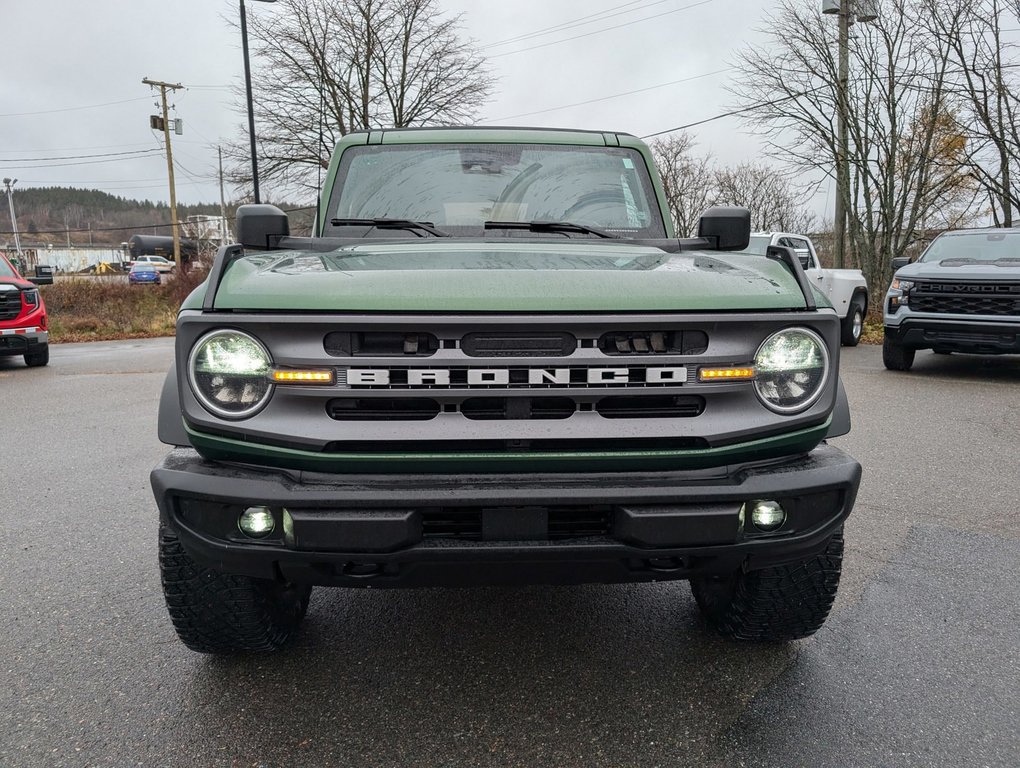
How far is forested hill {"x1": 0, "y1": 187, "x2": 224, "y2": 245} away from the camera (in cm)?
9169

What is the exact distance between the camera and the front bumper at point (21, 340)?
10289mm

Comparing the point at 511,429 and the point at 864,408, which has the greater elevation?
the point at 511,429

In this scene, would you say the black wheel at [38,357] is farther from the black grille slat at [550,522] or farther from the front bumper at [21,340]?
the black grille slat at [550,522]

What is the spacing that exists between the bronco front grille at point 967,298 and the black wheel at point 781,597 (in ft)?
23.8

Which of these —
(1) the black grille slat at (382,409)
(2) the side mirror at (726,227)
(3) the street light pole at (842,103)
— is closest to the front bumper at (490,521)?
(1) the black grille slat at (382,409)

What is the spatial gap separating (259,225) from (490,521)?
70.3 inches

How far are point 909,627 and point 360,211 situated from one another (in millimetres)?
2750

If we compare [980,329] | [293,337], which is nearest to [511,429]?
[293,337]

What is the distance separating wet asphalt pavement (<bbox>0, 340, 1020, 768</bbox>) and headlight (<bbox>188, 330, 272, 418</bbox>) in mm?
958

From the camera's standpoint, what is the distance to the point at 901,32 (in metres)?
14.9

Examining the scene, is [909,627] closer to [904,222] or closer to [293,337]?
[293,337]

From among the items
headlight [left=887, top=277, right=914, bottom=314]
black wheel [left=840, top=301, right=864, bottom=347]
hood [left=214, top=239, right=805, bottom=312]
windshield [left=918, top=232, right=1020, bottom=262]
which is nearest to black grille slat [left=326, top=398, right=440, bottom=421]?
hood [left=214, top=239, right=805, bottom=312]

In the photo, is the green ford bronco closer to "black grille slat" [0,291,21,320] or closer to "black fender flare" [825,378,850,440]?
"black fender flare" [825,378,850,440]

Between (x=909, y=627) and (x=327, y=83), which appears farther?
(x=327, y=83)
